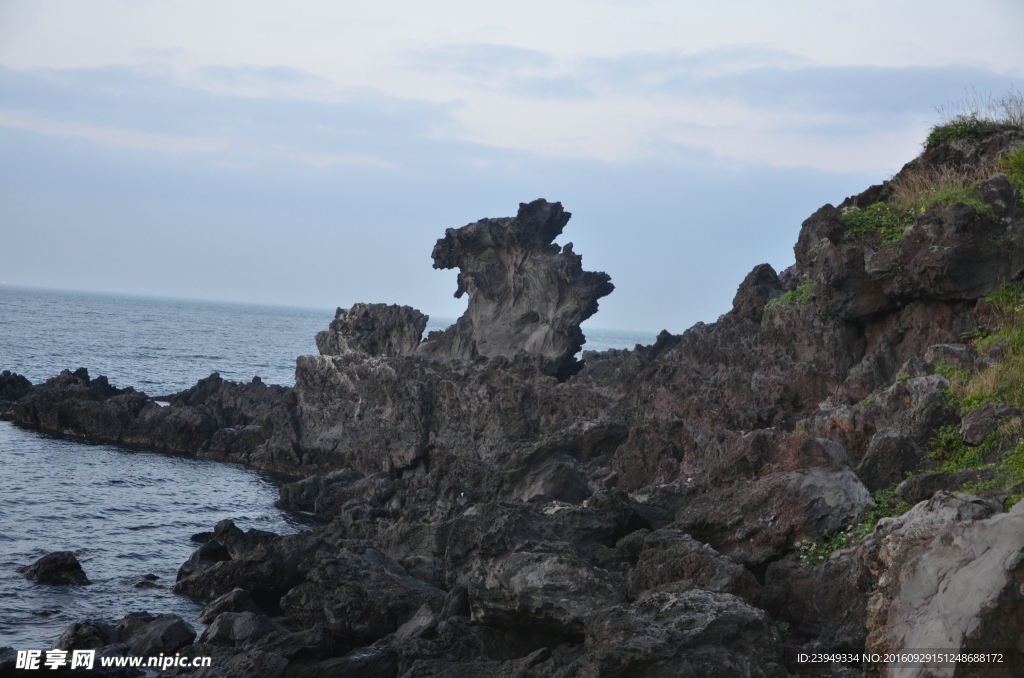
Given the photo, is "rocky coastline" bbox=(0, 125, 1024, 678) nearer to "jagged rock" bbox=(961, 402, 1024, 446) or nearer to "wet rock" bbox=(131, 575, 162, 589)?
"jagged rock" bbox=(961, 402, 1024, 446)

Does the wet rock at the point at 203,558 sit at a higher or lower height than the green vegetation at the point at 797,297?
lower

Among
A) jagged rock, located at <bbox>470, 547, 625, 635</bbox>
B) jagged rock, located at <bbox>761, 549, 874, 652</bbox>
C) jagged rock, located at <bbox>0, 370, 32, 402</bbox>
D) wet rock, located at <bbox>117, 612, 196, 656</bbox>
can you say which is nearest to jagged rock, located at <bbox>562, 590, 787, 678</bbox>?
jagged rock, located at <bbox>761, 549, 874, 652</bbox>

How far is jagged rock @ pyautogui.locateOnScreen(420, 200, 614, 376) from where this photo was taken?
124ft

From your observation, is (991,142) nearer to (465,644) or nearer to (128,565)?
(465,644)

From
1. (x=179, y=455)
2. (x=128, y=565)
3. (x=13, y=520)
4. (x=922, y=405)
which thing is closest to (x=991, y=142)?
(x=922, y=405)

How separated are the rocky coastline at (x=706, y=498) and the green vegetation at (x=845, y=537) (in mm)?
45

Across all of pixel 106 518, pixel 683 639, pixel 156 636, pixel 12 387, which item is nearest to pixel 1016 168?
pixel 683 639

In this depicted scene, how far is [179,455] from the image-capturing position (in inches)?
1677

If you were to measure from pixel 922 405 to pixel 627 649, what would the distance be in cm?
871

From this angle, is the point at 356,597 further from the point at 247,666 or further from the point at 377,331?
the point at 377,331

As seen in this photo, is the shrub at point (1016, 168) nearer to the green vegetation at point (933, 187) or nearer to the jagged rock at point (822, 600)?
the green vegetation at point (933, 187)

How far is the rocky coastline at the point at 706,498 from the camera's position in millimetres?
10281

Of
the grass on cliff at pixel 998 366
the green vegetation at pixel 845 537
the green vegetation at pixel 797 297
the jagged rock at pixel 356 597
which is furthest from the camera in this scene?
the green vegetation at pixel 797 297

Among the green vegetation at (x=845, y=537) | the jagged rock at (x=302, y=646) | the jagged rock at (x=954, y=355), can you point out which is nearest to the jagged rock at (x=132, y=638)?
the jagged rock at (x=302, y=646)
